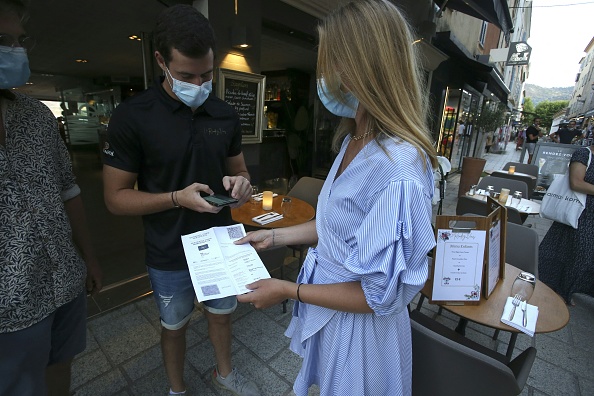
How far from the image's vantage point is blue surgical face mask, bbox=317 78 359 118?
99 centimetres

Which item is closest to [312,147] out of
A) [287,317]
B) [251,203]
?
[251,203]

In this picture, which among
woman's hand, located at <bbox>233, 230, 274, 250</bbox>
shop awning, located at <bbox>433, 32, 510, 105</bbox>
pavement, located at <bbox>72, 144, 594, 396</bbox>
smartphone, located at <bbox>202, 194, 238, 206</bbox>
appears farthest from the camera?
shop awning, located at <bbox>433, 32, 510, 105</bbox>

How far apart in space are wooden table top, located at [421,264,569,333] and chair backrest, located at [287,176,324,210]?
6.24 feet

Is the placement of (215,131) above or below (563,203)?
above

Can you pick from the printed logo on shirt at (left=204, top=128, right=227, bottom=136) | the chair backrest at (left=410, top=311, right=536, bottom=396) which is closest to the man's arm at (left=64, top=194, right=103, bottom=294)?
the printed logo on shirt at (left=204, top=128, right=227, bottom=136)

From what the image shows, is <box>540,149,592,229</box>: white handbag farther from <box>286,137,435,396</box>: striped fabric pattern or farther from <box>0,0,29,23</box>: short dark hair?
<box>0,0,29,23</box>: short dark hair

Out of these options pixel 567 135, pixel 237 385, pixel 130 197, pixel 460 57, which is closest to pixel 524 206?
pixel 237 385

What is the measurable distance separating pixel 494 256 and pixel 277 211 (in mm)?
1826

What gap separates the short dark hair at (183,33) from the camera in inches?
49.7

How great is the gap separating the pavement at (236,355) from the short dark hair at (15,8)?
214cm

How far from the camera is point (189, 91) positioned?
4.54 feet

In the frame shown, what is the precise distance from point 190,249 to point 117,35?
6.27 meters

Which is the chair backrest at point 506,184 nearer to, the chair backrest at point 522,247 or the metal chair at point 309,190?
the chair backrest at point 522,247

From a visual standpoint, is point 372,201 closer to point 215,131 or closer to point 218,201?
point 218,201
